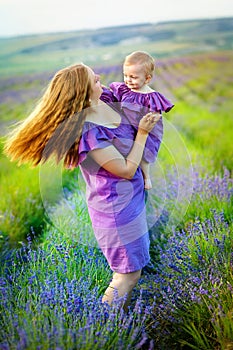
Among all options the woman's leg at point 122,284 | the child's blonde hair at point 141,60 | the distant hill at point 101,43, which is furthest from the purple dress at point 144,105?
the distant hill at point 101,43

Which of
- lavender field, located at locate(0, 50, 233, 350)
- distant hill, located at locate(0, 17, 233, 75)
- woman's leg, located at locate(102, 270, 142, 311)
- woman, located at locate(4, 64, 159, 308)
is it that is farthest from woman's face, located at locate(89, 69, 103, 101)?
distant hill, located at locate(0, 17, 233, 75)

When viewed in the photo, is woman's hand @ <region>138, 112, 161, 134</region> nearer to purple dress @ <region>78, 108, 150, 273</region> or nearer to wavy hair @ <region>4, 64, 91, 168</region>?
purple dress @ <region>78, 108, 150, 273</region>

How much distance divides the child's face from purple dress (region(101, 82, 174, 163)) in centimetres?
3

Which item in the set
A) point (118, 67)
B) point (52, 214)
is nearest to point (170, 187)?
point (52, 214)

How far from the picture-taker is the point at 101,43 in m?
5.87

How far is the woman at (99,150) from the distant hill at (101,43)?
346 centimetres

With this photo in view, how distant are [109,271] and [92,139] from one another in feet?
2.70

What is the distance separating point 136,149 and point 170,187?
1.31 meters

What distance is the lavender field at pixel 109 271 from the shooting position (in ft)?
6.98

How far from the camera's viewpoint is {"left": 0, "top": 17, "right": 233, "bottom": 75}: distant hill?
566 centimetres

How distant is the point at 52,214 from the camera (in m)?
3.30

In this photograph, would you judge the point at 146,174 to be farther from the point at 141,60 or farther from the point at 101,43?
the point at 101,43

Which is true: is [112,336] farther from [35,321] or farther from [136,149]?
[136,149]

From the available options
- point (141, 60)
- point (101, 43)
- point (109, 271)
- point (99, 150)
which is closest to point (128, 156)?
point (99, 150)
